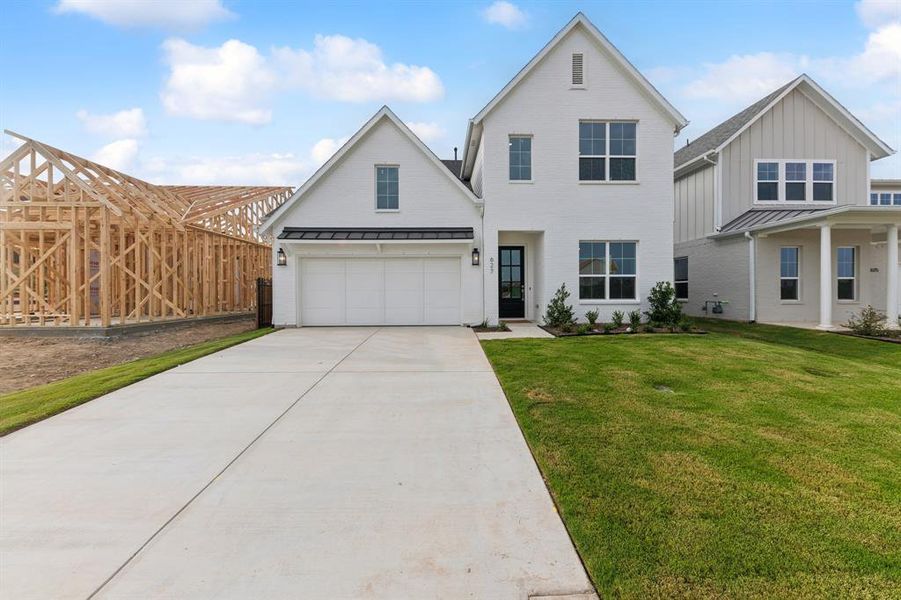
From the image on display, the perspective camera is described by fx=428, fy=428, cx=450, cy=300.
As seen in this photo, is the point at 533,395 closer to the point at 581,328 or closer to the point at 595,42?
the point at 581,328

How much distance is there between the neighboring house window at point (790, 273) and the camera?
14352 millimetres

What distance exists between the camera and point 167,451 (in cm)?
416

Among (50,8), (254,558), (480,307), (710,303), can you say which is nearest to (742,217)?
(710,303)

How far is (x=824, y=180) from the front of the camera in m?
15.4

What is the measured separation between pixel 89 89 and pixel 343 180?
8678 mm

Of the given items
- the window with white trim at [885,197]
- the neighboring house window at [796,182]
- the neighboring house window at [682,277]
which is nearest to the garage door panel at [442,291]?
the neighboring house window at [682,277]

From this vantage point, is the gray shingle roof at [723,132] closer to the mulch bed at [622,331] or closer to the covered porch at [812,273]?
the covered porch at [812,273]

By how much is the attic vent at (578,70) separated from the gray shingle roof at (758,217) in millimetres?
7248

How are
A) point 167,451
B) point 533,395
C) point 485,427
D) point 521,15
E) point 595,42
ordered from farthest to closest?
point 521,15 < point 595,42 < point 533,395 < point 485,427 < point 167,451

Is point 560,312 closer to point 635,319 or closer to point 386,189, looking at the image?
point 635,319

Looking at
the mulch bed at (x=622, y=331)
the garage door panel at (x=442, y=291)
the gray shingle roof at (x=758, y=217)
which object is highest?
the gray shingle roof at (x=758, y=217)

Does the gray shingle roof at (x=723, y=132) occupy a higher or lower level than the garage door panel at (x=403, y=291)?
higher

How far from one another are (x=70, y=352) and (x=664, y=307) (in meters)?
15.4

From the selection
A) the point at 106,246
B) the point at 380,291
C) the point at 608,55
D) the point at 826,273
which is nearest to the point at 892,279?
the point at 826,273
